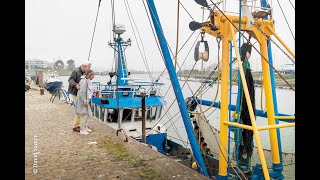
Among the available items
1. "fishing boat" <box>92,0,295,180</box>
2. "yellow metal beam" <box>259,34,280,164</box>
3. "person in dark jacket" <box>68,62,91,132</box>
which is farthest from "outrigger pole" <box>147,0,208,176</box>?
"person in dark jacket" <box>68,62,91,132</box>

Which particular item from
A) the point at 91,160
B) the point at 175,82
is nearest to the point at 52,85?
the point at 91,160

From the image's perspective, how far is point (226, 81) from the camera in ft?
20.1

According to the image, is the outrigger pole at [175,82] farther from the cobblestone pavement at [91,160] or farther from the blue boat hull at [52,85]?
the blue boat hull at [52,85]

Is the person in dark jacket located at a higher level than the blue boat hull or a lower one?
higher

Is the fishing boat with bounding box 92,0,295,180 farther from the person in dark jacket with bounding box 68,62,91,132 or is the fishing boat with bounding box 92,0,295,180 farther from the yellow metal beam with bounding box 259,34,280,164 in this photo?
the person in dark jacket with bounding box 68,62,91,132

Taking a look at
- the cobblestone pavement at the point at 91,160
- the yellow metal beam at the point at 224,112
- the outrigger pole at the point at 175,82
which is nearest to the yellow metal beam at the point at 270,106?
the yellow metal beam at the point at 224,112

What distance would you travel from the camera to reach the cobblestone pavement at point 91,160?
477 centimetres

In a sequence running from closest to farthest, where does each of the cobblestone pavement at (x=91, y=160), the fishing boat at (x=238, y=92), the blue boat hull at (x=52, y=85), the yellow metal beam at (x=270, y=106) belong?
the cobblestone pavement at (x=91, y=160) → the fishing boat at (x=238, y=92) → the yellow metal beam at (x=270, y=106) → the blue boat hull at (x=52, y=85)

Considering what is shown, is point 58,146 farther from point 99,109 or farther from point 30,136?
point 99,109

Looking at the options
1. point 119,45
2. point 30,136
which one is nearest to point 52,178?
point 30,136

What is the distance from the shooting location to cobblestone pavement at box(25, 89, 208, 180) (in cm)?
477

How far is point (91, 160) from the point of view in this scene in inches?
217

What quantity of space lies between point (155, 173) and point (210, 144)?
5572 millimetres

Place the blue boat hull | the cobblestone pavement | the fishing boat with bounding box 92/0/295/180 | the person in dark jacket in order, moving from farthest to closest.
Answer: the blue boat hull, the person in dark jacket, the fishing boat with bounding box 92/0/295/180, the cobblestone pavement
